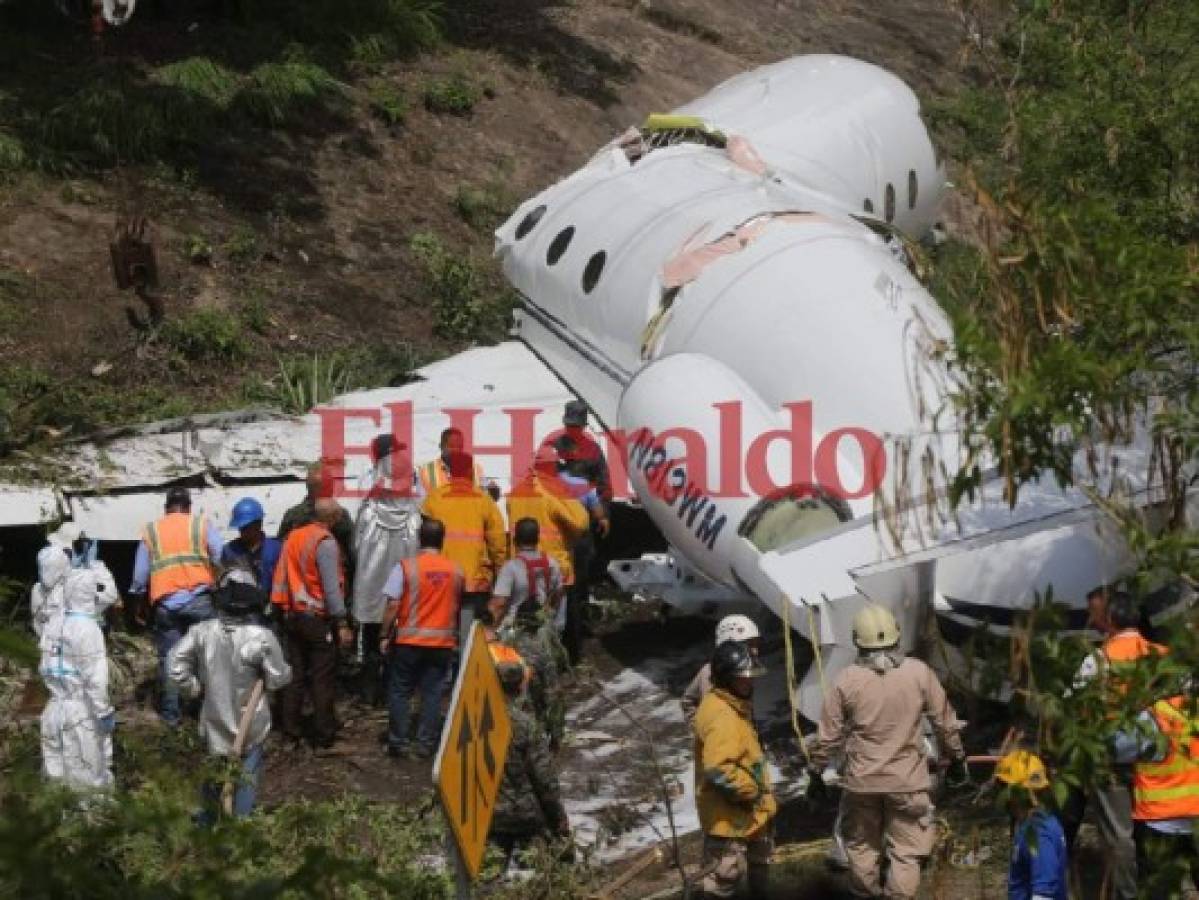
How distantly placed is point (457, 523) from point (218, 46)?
11306 millimetres

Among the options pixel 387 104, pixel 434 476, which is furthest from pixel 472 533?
pixel 387 104

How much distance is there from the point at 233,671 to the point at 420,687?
182cm

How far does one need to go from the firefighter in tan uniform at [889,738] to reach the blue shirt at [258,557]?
160 inches

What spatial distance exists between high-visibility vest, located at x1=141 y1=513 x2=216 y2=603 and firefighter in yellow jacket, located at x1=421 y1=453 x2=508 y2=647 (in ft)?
4.50

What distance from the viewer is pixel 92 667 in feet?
35.7

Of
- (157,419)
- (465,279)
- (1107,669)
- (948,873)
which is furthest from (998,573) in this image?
(465,279)

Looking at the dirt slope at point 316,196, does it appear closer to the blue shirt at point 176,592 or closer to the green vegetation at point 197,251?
the green vegetation at point 197,251

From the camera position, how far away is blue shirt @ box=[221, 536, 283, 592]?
12414 mm

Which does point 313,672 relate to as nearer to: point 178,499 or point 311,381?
point 178,499

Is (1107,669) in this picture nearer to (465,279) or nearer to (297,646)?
(297,646)

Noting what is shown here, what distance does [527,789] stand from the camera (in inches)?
414

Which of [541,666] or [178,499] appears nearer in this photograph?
[541,666]

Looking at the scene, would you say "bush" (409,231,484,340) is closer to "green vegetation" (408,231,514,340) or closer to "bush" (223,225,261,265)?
"green vegetation" (408,231,514,340)

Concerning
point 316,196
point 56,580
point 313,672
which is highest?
point 316,196
